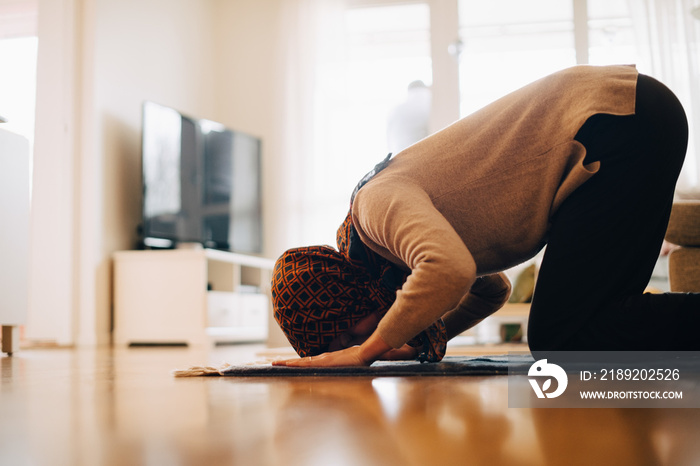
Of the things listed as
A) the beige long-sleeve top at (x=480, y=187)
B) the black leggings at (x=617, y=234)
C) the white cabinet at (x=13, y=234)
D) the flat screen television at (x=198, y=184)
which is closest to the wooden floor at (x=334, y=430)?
the beige long-sleeve top at (x=480, y=187)

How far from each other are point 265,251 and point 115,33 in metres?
1.99

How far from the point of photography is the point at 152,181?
4.20 metres

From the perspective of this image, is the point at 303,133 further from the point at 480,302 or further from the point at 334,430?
the point at 334,430

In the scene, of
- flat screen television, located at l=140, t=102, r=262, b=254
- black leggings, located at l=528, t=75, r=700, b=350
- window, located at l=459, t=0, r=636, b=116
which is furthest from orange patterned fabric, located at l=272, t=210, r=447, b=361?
window, located at l=459, t=0, r=636, b=116

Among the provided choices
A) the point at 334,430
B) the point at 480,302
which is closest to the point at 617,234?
the point at 480,302

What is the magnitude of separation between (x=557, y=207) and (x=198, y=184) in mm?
3719

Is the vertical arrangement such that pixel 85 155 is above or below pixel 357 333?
above

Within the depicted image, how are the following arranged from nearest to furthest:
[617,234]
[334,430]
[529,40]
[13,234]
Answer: [334,430] → [617,234] → [13,234] → [529,40]

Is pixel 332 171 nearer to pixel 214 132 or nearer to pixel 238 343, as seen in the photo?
pixel 214 132

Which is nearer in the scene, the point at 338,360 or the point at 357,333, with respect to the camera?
the point at 338,360

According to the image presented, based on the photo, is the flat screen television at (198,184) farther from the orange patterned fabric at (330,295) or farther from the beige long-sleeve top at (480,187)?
the beige long-sleeve top at (480,187)

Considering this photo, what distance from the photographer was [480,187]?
1.20m

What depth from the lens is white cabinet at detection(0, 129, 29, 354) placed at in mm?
2609

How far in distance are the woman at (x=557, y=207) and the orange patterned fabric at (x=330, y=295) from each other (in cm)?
18
